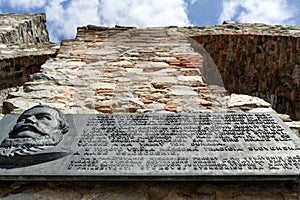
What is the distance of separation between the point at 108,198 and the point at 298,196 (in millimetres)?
904

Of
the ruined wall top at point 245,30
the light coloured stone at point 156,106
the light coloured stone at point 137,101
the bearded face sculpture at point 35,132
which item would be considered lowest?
the bearded face sculpture at point 35,132

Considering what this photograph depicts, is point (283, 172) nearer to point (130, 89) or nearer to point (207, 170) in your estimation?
point (207, 170)

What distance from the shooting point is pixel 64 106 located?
2.81 meters

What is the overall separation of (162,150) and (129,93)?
1151mm

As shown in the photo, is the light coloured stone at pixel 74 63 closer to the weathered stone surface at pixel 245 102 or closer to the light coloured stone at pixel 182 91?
the light coloured stone at pixel 182 91

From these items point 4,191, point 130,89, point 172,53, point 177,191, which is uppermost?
point 172,53

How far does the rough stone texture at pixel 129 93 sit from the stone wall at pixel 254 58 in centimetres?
106

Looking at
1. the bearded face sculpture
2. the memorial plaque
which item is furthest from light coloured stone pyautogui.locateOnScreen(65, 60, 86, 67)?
the bearded face sculpture

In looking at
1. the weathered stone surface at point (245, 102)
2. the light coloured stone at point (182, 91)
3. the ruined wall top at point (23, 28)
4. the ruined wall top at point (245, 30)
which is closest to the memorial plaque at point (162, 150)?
the weathered stone surface at point (245, 102)

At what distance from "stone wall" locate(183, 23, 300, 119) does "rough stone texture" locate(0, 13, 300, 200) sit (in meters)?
1.06

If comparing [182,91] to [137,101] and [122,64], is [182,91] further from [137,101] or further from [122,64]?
[122,64]

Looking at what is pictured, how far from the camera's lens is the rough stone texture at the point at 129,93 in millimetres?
1870

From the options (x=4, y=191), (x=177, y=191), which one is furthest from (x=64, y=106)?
(x=177, y=191)

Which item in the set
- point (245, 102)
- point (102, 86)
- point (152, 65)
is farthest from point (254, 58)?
point (102, 86)
